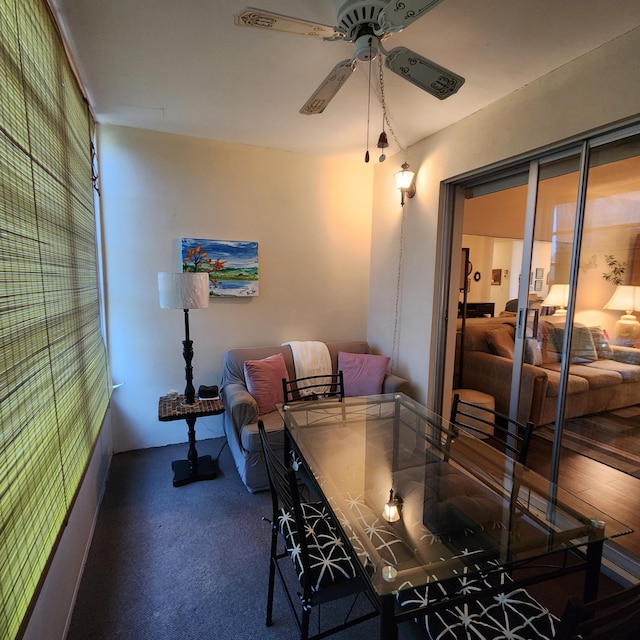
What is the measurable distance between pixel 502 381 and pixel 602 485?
1.21m

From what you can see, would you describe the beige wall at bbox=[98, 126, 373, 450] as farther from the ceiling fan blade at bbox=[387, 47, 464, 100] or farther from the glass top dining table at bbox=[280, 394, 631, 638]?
the ceiling fan blade at bbox=[387, 47, 464, 100]

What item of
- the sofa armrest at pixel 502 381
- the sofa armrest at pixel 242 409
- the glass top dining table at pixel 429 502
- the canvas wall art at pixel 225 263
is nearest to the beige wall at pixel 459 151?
the sofa armrest at pixel 502 381

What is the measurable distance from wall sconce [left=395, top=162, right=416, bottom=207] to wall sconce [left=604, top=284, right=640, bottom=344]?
1.69m

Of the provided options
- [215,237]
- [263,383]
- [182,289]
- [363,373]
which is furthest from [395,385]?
[215,237]

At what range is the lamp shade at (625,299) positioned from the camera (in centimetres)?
190

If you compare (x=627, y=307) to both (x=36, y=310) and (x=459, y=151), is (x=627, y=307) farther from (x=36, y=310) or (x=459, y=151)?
(x=36, y=310)

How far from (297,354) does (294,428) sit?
1.34 m

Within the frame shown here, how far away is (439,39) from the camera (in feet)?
5.66

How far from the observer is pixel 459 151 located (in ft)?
8.47

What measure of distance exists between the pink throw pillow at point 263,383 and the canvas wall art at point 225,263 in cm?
74

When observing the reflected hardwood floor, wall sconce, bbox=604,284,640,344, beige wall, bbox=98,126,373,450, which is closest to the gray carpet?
beige wall, bbox=98,126,373,450

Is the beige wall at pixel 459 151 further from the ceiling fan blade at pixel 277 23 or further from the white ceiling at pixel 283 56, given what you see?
the ceiling fan blade at pixel 277 23

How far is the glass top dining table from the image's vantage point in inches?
46.0

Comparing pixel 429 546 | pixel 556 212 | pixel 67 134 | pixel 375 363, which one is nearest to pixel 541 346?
pixel 556 212
